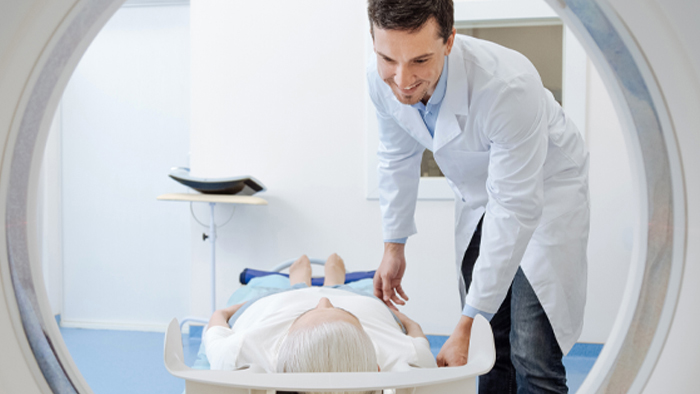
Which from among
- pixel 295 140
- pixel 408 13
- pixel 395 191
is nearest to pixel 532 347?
pixel 395 191

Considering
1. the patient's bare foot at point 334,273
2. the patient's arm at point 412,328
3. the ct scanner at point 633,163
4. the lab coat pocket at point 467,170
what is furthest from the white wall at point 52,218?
the ct scanner at point 633,163

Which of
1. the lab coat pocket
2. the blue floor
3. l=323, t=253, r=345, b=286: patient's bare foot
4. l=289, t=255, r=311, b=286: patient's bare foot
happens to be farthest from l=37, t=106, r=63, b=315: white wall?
the lab coat pocket

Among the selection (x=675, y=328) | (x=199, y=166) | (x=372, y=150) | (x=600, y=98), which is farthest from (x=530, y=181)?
(x=199, y=166)

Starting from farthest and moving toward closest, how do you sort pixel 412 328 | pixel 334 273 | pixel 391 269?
pixel 334 273 → pixel 412 328 → pixel 391 269

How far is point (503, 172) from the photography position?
3.40 ft

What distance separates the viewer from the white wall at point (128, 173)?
9.76 feet

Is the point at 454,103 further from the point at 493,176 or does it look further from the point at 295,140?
the point at 295,140

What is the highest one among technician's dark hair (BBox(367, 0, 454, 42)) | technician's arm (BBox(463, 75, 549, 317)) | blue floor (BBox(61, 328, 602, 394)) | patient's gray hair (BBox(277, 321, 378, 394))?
technician's dark hair (BBox(367, 0, 454, 42))

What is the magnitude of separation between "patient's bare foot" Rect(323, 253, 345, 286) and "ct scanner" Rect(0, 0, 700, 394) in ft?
4.48

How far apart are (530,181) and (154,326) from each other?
2735 mm

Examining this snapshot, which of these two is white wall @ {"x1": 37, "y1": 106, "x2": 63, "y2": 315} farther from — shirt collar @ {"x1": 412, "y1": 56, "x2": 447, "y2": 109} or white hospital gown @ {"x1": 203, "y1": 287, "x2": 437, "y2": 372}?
shirt collar @ {"x1": 412, "y1": 56, "x2": 447, "y2": 109}

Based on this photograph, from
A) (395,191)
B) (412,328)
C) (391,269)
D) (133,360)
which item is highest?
(395,191)

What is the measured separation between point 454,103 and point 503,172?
0.65 ft

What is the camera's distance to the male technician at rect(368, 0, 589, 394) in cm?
99
